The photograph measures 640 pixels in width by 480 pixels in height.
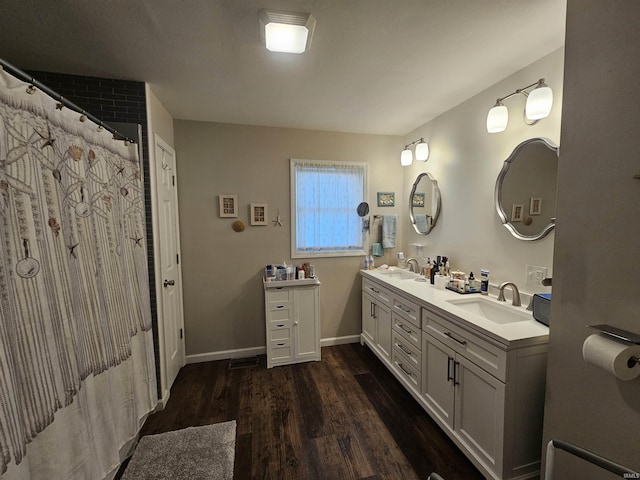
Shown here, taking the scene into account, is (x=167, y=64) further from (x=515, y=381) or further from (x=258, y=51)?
(x=515, y=381)

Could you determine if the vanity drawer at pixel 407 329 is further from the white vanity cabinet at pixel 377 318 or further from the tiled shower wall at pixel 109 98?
the tiled shower wall at pixel 109 98

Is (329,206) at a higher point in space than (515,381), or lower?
higher

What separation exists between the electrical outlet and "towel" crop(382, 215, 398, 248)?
5.10 feet

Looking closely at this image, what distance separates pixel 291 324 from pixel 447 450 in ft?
5.31

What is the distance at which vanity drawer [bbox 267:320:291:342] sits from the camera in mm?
2779

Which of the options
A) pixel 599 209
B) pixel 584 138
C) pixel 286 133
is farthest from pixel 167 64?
pixel 599 209

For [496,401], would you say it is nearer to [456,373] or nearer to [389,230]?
[456,373]

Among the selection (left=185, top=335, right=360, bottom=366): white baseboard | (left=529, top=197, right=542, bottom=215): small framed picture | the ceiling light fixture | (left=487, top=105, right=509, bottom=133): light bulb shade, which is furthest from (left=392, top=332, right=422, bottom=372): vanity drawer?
the ceiling light fixture

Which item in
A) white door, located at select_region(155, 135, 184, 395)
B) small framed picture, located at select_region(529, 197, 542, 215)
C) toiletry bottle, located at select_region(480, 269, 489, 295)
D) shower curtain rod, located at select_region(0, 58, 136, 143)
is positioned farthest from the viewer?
white door, located at select_region(155, 135, 184, 395)

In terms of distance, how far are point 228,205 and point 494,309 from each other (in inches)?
101

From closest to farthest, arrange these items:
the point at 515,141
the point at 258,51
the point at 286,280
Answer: the point at 258,51 → the point at 515,141 → the point at 286,280

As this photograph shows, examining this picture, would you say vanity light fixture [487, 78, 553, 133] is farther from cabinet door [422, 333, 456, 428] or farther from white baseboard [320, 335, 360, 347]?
white baseboard [320, 335, 360, 347]

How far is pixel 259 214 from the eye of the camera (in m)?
2.98

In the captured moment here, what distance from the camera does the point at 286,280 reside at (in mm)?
2814
